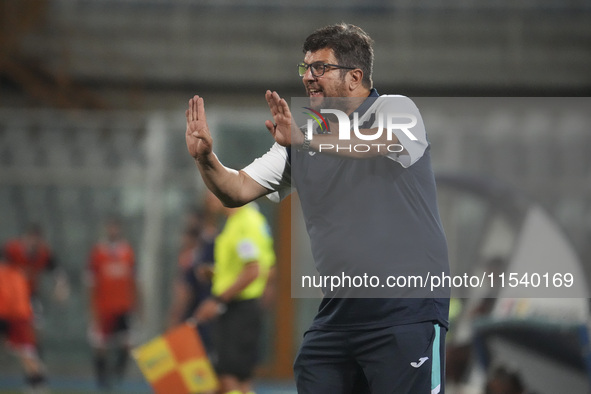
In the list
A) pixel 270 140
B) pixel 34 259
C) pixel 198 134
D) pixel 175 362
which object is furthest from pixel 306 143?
pixel 34 259

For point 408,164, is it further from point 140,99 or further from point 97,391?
point 140,99

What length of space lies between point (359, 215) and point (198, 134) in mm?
647

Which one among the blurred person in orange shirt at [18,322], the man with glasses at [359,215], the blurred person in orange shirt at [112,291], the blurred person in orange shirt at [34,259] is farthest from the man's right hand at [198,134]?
the blurred person in orange shirt at [34,259]

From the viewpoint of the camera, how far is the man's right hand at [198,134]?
3344mm

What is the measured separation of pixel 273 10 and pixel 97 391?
6806 mm

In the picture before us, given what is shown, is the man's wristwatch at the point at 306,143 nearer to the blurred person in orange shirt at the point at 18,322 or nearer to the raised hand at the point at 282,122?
the raised hand at the point at 282,122

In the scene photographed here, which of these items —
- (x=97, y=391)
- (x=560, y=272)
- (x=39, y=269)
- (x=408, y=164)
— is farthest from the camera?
(x=39, y=269)

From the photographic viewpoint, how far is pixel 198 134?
132 inches

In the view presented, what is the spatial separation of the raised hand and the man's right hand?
235 mm

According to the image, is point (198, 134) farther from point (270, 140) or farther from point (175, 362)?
point (270, 140)

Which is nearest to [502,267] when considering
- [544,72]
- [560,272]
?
[560,272]

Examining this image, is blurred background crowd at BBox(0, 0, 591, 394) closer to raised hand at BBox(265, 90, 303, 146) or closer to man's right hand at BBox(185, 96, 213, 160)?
man's right hand at BBox(185, 96, 213, 160)

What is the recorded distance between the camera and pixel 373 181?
3395mm

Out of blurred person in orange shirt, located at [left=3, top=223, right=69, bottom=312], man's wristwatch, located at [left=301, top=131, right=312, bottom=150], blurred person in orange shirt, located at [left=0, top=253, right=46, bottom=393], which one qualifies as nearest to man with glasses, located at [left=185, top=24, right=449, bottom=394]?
man's wristwatch, located at [left=301, top=131, right=312, bottom=150]
